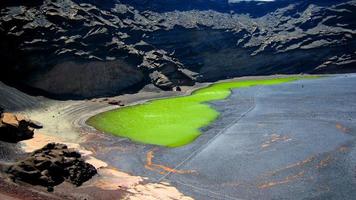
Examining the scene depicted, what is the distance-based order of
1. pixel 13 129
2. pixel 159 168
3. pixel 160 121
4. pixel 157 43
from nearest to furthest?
1. pixel 159 168
2. pixel 13 129
3. pixel 160 121
4. pixel 157 43

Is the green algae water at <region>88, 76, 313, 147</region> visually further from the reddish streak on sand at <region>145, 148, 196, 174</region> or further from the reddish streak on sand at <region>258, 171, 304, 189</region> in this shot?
the reddish streak on sand at <region>258, 171, 304, 189</region>

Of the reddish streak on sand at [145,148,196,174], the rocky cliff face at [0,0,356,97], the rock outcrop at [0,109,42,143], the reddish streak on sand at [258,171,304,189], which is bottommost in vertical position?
the reddish streak on sand at [258,171,304,189]

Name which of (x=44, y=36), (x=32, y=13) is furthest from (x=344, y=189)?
(x=32, y=13)

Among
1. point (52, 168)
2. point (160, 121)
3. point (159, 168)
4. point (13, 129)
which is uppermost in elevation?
point (13, 129)

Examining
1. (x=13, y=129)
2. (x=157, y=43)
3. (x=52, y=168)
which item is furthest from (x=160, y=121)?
(x=157, y=43)

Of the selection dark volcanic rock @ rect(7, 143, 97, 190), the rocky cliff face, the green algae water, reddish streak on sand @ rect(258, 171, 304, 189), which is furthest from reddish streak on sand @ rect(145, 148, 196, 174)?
the rocky cliff face

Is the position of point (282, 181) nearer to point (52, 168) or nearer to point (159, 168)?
point (159, 168)
